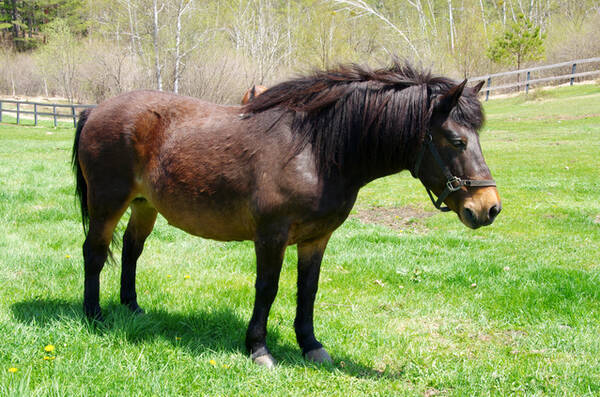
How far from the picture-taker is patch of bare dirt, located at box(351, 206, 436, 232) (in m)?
7.83

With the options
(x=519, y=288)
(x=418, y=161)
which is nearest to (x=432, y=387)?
(x=418, y=161)

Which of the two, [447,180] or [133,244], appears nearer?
[447,180]

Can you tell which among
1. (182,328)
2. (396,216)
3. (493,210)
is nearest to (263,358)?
(182,328)

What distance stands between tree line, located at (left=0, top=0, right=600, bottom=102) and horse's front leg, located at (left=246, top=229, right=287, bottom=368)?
1749 cm

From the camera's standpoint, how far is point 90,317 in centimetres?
374

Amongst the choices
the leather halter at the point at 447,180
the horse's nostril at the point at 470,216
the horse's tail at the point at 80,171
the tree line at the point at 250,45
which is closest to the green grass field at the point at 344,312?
the horse's tail at the point at 80,171

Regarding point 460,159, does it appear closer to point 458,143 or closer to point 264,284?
point 458,143

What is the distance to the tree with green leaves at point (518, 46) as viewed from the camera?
37281mm

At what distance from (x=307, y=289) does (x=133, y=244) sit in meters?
1.65

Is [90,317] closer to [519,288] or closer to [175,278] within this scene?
[175,278]

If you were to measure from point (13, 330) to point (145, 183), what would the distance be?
4.39ft

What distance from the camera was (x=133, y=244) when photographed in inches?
168

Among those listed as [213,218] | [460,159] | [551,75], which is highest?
[460,159]

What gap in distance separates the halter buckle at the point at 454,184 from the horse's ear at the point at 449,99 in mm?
432
